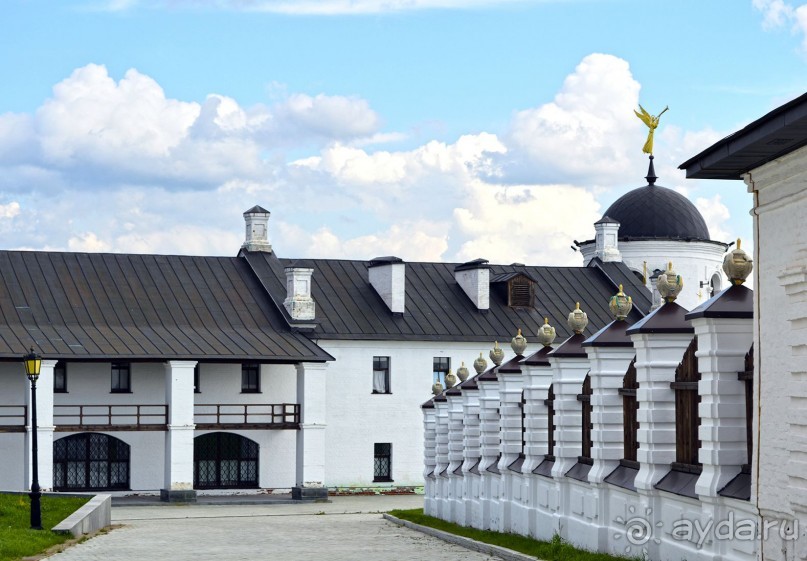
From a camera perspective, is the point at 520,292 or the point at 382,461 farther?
the point at 520,292

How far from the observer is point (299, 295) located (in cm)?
4650

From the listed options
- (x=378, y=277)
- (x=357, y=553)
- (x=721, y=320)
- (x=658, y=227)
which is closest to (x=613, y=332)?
(x=721, y=320)

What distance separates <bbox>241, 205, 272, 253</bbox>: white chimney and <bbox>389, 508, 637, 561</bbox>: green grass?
22.9 metres

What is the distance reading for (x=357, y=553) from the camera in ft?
68.4

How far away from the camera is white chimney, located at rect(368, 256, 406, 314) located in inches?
1917

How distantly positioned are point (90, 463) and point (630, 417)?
2866 cm

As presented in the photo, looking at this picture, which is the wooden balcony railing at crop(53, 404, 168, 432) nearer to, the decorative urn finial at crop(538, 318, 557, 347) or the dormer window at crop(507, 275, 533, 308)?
the dormer window at crop(507, 275, 533, 308)

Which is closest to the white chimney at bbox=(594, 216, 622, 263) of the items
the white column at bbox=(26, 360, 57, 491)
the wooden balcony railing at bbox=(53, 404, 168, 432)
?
the wooden balcony railing at bbox=(53, 404, 168, 432)

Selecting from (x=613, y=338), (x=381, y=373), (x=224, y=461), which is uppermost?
(x=613, y=338)

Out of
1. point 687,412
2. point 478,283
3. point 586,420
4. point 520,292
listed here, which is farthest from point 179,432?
point 687,412

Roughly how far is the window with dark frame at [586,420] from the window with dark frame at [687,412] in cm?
357

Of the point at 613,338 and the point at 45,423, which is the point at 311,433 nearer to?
the point at 45,423

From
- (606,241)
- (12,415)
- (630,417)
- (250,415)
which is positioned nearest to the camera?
(630,417)

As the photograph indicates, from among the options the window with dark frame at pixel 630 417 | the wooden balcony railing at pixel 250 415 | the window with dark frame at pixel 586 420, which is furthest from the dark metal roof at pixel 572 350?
the wooden balcony railing at pixel 250 415
